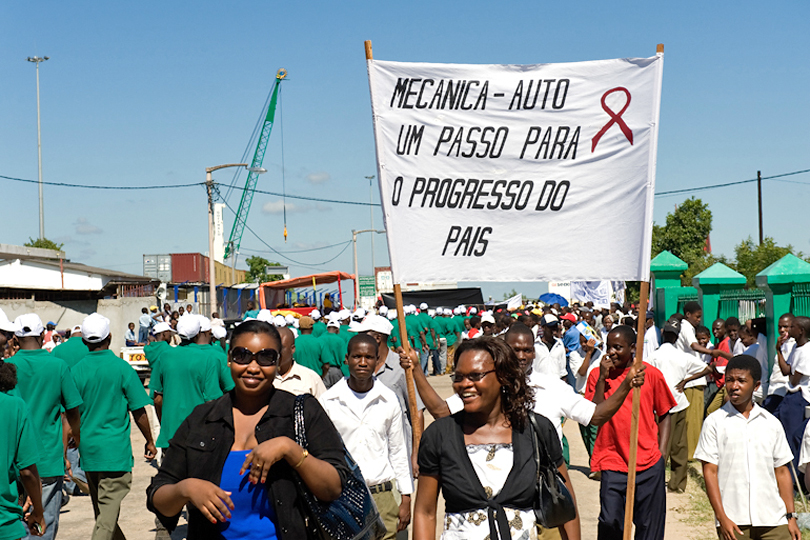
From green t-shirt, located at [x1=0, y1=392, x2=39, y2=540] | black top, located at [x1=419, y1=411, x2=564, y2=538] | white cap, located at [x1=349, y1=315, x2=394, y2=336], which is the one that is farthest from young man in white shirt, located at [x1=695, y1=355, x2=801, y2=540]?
green t-shirt, located at [x1=0, y1=392, x2=39, y2=540]

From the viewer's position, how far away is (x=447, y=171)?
554 cm

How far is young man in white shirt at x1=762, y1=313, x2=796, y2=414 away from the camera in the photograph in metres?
9.10

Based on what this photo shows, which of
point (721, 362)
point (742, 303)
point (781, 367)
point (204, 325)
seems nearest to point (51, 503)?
point (204, 325)

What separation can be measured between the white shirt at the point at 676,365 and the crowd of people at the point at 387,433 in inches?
0.6

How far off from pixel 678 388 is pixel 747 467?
4.30m

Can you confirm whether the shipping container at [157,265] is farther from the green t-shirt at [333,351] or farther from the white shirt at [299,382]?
the white shirt at [299,382]

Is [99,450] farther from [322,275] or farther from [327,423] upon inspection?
[322,275]

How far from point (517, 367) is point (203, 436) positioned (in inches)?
56.4

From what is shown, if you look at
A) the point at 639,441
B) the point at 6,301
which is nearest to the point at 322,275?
the point at 6,301

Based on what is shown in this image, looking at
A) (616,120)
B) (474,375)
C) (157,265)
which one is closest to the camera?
(474,375)

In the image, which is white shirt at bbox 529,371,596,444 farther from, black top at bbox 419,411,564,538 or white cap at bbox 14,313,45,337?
white cap at bbox 14,313,45,337

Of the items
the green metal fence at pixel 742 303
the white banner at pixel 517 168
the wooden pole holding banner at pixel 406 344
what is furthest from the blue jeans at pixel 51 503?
the green metal fence at pixel 742 303

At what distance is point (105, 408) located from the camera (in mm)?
7004

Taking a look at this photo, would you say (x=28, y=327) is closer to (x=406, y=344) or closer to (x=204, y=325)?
(x=204, y=325)
